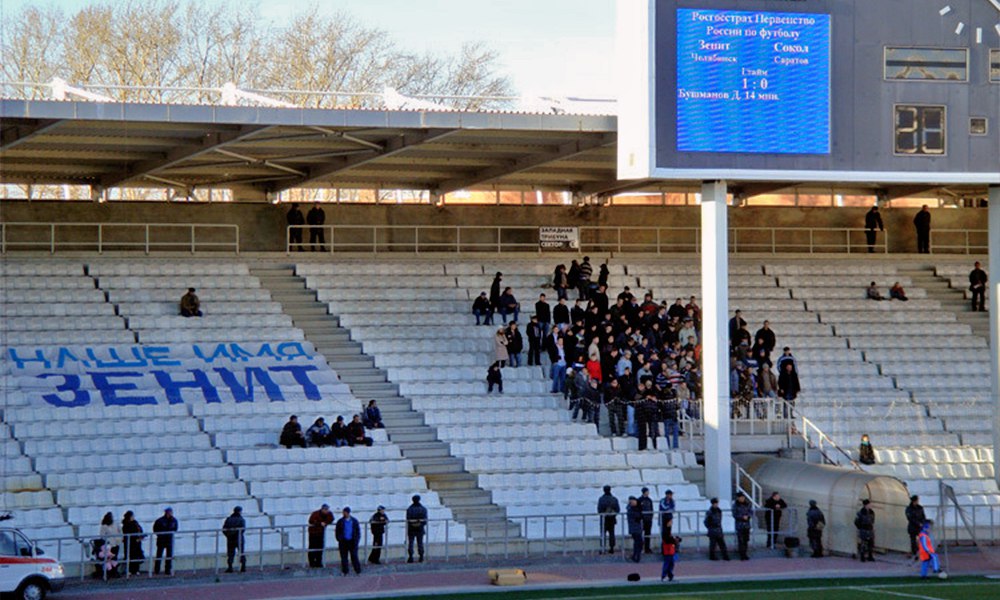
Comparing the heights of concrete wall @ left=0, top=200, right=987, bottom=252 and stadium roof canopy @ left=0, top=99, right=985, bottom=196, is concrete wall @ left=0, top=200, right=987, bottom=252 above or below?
below

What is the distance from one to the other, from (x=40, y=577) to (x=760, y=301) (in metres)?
19.0

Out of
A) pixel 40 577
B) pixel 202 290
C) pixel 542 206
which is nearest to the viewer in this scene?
pixel 40 577

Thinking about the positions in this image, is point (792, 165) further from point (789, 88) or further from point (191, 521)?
point (191, 521)

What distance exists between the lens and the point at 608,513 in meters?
26.4

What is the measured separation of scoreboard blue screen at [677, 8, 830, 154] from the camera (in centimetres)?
2661

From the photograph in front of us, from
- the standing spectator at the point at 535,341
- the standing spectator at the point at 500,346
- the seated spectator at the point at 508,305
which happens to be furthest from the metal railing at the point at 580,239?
the standing spectator at the point at 500,346

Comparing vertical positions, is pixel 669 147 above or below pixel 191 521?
above

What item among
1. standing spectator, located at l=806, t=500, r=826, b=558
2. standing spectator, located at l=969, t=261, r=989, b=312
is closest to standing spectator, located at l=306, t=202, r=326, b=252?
standing spectator, located at l=806, t=500, r=826, b=558

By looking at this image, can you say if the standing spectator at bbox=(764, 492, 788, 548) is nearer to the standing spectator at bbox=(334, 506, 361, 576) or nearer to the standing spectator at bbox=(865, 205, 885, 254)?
the standing spectator at bbox=(334, 506, 361, 576)

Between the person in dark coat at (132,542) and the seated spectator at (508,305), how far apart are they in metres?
11.1

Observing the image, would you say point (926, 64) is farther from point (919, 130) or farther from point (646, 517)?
point (646, 517)

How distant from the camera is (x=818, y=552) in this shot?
26.8 meters

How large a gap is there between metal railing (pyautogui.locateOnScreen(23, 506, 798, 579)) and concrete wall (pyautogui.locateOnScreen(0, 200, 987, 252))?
12405 millimetres

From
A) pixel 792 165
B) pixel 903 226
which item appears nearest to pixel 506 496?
pixel 792 165
